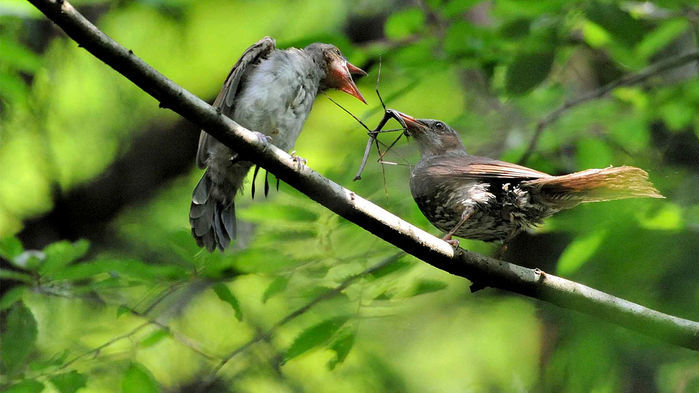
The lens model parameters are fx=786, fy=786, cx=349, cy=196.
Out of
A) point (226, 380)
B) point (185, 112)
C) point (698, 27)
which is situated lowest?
point (226, 380)

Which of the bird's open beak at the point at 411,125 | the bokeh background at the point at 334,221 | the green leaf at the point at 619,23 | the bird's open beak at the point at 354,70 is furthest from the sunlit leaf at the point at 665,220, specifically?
the bird's open beak at the point at 354,70

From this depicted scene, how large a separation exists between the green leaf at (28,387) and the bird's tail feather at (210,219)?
42.7 inches

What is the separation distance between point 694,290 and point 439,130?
201 cm

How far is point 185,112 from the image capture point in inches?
122

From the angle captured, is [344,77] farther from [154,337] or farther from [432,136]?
[154,337]

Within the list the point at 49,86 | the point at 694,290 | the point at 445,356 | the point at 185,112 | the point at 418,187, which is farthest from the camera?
the point at 445,356

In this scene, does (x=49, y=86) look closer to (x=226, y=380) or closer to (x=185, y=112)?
(x=226, y=380)

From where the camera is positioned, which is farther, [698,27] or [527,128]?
[527,128]

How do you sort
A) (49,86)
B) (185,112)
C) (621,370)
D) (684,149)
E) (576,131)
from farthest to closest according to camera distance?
(49,86) → (684,149) → (576,131) → (621,370) → (185,112)

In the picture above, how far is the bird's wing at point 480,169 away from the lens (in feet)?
13.4

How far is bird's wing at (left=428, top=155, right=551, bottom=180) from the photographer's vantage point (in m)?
4.09

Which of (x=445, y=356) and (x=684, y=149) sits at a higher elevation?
(x=684, y=149)

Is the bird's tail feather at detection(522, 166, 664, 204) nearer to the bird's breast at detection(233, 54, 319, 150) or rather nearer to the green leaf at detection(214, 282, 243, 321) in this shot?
the bird's breast at detection(233, 54, 319, 150)

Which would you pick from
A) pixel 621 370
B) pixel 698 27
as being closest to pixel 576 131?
pixel 698 27
